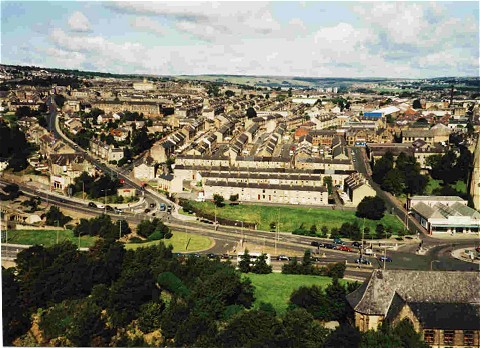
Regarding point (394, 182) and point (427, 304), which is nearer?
point (427, 304)

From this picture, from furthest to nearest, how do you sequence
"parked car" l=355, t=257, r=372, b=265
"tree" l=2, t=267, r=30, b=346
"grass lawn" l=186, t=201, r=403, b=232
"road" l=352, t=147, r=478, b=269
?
"grass lawn" l=186, t=201, r=403, b=232 < "road" l=352, t=147, r=478, b=269 < "parked car" l=355, t=257, r=372, b=265 < "tree" l=2, t=267, r=30, b=346

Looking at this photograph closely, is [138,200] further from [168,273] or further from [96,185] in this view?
[168,273]

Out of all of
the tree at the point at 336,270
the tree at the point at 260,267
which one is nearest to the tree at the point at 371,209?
the tree at the point at 336,270

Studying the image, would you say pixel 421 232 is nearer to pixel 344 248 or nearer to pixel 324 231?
pixel 324 231

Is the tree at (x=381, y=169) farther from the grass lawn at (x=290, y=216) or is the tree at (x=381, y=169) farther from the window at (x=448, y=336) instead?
the window at (x=448, y=336)

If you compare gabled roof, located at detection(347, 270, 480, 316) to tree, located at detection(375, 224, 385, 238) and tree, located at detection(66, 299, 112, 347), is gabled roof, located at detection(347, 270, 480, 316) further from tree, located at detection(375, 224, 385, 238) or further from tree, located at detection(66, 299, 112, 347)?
tree, located at detection(375, 224, 385, 238)

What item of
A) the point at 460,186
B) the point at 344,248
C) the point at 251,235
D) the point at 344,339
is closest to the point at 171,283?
the point at 344,339

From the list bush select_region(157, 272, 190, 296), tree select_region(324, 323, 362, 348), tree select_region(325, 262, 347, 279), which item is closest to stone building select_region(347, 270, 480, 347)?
tree select_region(324, 323, 362, 348)
